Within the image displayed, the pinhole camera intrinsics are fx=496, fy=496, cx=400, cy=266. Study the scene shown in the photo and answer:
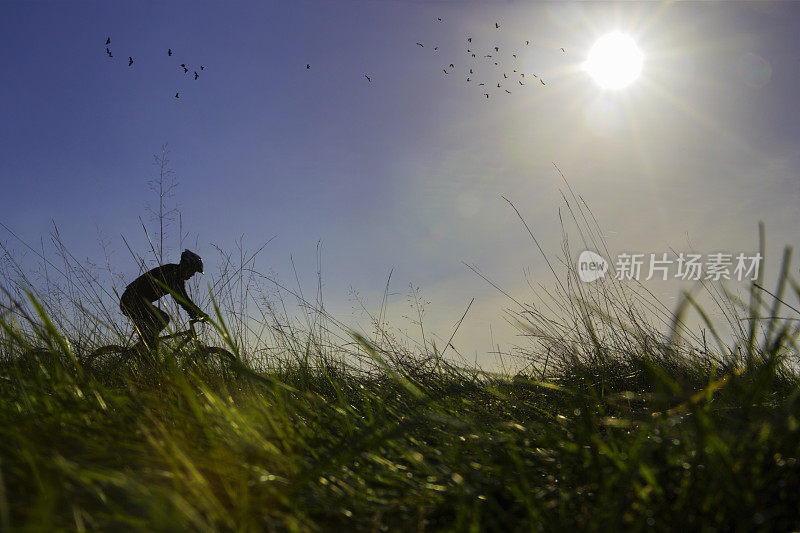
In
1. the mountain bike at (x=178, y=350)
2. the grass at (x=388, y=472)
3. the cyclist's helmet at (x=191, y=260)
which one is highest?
the cyclist's helmet at (x=191, y=260)

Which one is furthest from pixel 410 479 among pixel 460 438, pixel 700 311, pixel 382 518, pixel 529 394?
pixel 529 394

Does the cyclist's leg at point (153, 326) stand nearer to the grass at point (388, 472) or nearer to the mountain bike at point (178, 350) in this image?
the mountain bike at point (178, 350)

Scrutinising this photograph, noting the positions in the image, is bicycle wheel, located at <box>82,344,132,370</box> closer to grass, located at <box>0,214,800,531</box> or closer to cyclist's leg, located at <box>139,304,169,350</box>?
cyclist's leg, located at <box>139,304,169,350</box>

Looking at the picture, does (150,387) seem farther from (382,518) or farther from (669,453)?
(669,453)

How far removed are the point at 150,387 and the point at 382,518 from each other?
58.5 inches

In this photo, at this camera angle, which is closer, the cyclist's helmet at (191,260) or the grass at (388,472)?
the grass at (388,472)

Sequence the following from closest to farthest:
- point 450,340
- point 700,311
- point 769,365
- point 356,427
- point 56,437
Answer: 1. point 769,365
2. point 700,311
3. point 56,437
4. point 356,427
5. point 450,340

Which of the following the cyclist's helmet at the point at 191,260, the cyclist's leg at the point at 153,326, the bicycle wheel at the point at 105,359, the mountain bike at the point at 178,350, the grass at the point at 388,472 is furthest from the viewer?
the cyclist's helmet at the point at 191,260

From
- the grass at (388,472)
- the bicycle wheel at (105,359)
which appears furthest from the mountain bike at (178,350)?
the grass at (388,472)

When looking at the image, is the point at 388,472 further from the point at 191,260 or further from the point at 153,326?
the point at 191,260

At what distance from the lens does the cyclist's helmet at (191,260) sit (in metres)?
3.85

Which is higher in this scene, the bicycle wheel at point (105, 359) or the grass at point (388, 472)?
the bicycle wheel at point (105, 359)

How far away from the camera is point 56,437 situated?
3.46 feet

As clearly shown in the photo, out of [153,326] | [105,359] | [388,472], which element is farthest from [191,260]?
[388,472]
